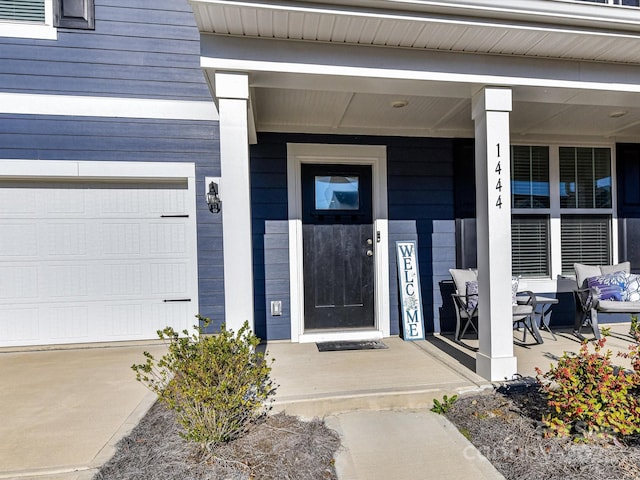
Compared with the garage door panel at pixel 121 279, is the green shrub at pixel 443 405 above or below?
below

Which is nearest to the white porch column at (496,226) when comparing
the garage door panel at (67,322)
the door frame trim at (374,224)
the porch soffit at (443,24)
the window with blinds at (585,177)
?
the porch soffit at (443,24)

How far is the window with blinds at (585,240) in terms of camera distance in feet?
13.8

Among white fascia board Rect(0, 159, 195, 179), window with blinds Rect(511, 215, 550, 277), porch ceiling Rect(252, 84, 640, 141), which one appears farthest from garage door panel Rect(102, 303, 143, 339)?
window with blinds Rect(511, 215, 550, 277)

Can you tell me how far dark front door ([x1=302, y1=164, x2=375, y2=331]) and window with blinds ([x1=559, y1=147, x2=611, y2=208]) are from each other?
7.67ft

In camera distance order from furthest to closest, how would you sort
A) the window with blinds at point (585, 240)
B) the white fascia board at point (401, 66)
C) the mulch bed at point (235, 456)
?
the window with blinds at point (585, 240)
the white fascia board at point (401, 66)
the mulch bed at point (235, 456)

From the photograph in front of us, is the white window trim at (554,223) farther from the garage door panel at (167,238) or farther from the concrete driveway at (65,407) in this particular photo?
the concrete driveway at (65,407)

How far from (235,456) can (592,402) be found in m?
1.82

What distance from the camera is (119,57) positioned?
354 cm

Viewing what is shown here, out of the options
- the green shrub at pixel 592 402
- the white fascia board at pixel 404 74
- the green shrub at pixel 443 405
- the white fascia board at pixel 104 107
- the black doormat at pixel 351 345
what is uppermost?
the white fascia board at pixel 104 107

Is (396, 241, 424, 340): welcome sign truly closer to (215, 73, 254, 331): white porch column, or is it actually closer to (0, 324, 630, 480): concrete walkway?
(0, 324, 630, 480): concrete walkway

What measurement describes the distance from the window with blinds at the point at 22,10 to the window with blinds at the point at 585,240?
19.5 ft

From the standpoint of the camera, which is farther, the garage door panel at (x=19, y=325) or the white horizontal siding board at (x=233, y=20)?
the garage door panel at (x=19, y=325)

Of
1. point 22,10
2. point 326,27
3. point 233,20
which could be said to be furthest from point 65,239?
point 326,27

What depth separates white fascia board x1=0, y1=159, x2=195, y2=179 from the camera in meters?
3.43
